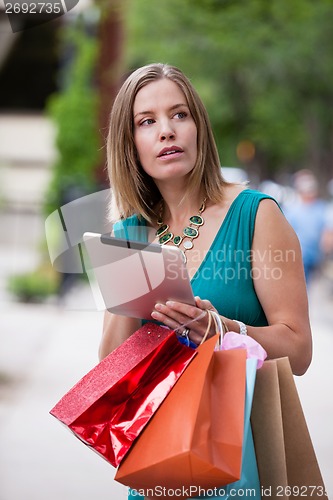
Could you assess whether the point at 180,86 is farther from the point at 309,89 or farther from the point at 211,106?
Result: the point at 211,106

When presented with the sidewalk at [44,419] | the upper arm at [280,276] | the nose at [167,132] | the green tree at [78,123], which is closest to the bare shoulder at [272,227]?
the upper arm at [280,276]

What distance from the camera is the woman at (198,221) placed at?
2285 mm

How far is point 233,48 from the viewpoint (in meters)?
14.9

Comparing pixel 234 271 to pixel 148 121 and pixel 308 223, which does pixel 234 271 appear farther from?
pixel 308 223

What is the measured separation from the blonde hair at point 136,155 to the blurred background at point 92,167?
0.80ft

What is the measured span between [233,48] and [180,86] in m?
12.8

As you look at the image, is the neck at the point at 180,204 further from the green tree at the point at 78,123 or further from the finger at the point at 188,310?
the green tree at the point at 78,123

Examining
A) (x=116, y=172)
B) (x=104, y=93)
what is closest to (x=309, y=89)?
(x=104, y=93)

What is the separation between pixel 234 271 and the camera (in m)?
2.32

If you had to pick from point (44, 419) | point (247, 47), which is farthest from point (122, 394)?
point (247, 47)

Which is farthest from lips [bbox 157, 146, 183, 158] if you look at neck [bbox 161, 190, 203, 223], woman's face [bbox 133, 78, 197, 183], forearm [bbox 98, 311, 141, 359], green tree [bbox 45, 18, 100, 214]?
green tree [bbox 45, 18, 100, 214]

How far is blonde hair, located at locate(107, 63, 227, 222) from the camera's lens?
246cm

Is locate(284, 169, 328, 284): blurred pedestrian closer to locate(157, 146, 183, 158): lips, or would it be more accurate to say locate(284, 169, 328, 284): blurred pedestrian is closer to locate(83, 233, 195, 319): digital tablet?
locate(157, 146, 183, 158): lips

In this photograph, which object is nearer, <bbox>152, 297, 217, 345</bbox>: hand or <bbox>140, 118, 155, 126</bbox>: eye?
<bbox>152, 297, 217, 345</bbox>: hand
